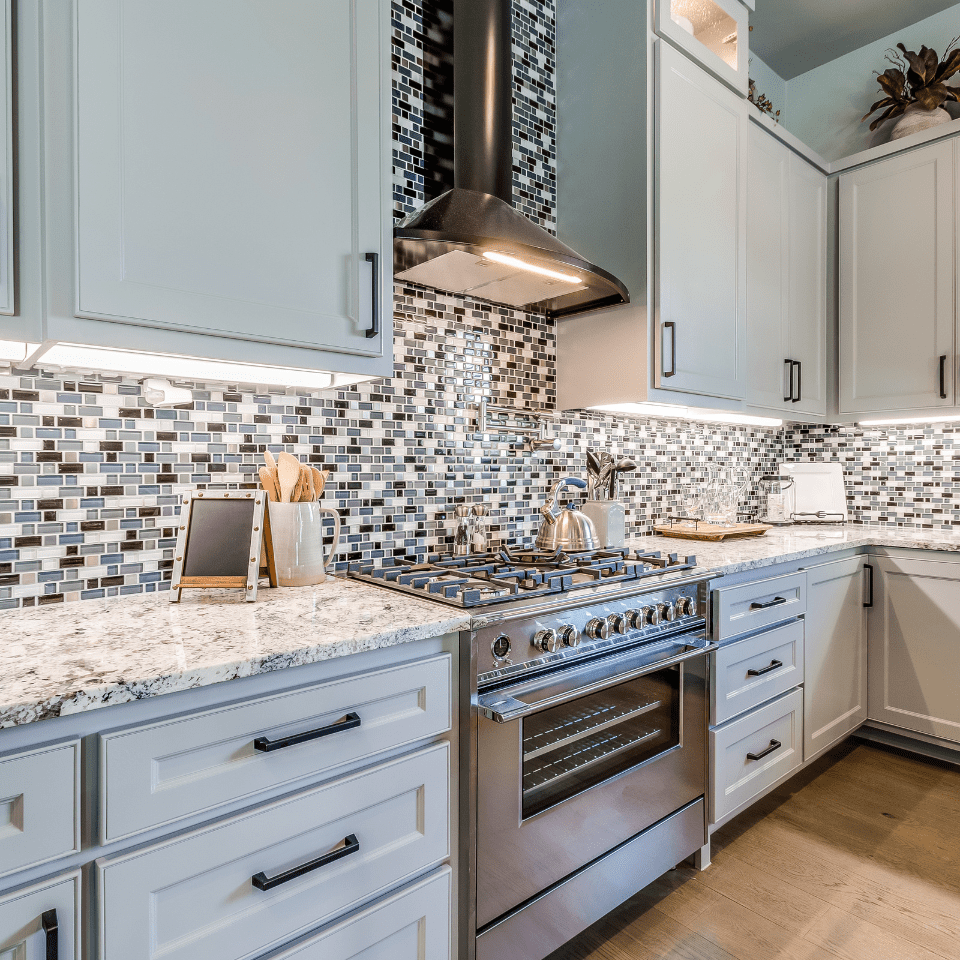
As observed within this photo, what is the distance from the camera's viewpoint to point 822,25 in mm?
3047

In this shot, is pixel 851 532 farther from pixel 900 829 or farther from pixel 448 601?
pixel 448 601

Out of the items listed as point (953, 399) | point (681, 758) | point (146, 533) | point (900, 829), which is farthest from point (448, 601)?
point (953, 399)

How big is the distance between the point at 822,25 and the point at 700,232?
1799 mm

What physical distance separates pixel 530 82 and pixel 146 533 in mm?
2006

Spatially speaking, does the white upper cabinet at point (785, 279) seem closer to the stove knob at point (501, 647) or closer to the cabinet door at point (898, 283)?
the cabinet door at point (898, 283)

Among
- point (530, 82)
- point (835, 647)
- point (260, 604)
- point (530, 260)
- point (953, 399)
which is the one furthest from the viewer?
point (953, 399)

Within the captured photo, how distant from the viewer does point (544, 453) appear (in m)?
2.31

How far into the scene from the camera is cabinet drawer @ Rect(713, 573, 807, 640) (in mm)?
1882

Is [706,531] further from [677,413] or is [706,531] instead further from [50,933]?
[50,933]

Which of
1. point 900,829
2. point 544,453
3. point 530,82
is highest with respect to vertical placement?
point 530,82

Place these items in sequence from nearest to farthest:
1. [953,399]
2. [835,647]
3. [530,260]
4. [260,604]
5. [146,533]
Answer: [260,604], [146,533], [530,260], [835,647], [953,399]

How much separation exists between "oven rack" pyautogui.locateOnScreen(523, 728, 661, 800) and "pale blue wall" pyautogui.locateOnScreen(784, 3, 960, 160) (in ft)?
10.8

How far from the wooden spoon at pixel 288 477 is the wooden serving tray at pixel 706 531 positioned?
1597 millimetres

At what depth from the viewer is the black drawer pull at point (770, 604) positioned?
2.04 metres
